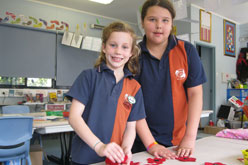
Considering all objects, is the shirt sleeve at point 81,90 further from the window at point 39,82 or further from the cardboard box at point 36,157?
the window at point 39,82

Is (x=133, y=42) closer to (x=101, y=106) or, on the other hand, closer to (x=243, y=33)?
(x=101, y=106)

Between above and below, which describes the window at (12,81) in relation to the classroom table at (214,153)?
above

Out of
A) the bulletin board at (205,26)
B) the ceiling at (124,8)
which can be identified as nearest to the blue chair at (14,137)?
the ceiling at (124,8)

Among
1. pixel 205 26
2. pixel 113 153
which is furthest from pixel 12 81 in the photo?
pixel 205 26

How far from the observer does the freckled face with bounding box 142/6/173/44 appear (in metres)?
1.13

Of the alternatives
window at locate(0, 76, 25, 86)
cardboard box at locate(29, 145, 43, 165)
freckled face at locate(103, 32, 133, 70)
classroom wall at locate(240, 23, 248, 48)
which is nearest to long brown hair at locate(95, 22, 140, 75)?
freckled face at locate(103, 32, 133, 70)

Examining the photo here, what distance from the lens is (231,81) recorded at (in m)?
6.61

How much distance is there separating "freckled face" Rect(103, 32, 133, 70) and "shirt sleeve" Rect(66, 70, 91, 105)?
0.13 m

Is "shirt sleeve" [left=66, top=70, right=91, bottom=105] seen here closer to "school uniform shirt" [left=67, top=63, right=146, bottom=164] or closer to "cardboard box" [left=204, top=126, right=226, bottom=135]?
"school uniform shirt" [left=67, top=63, right=146, bottom=164]

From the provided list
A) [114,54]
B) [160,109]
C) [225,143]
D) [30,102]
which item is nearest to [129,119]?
[160,109]

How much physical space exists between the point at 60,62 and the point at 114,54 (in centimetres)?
459

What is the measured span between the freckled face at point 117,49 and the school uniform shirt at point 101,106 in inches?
1.8

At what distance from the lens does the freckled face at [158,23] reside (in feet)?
3.72

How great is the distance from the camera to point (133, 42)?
3.63 feet
